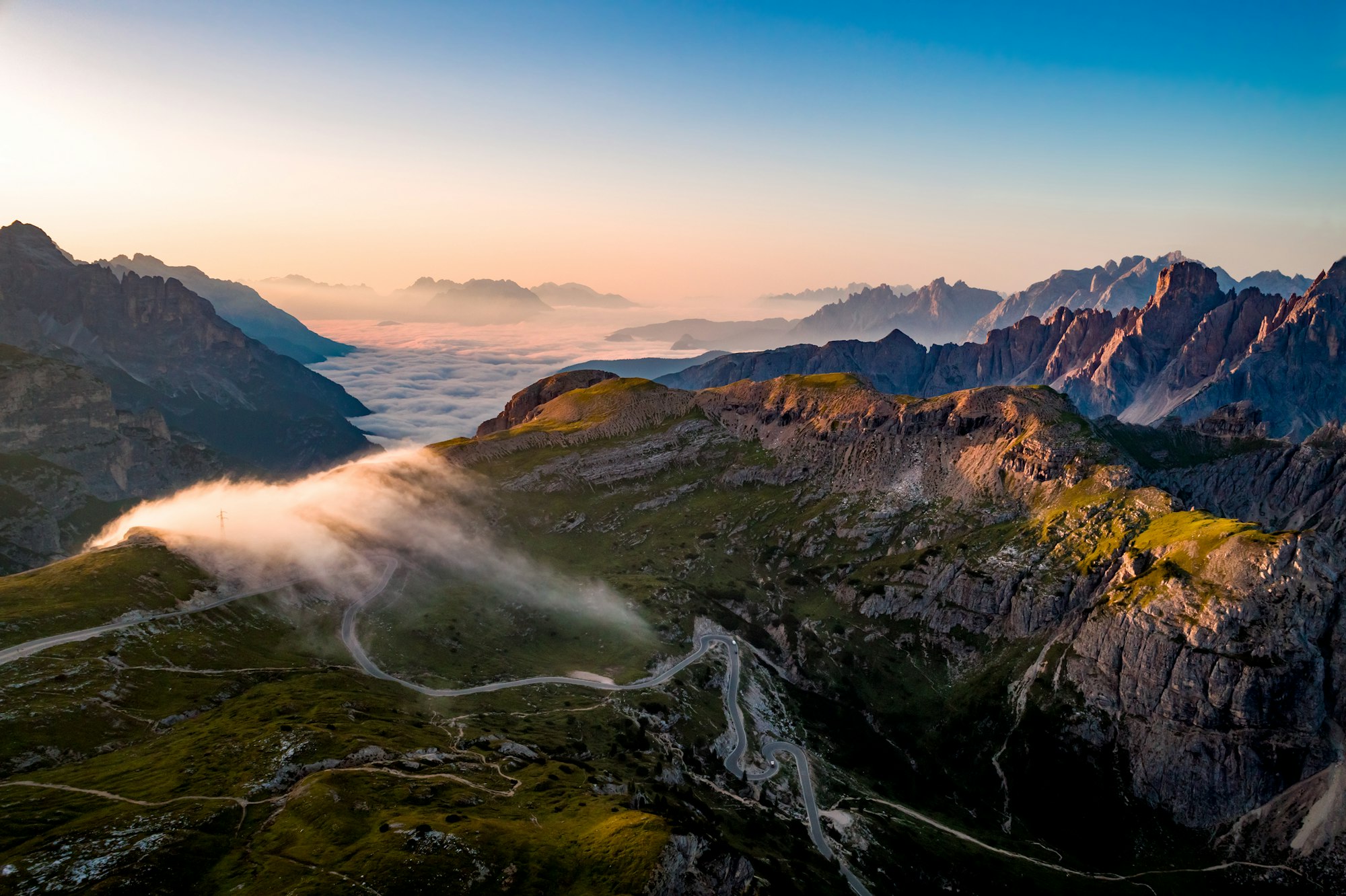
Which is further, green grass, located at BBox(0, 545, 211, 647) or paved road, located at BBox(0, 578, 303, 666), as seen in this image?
green grass, located at BBox(0, 545, 211, 647)

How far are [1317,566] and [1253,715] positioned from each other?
144 ft

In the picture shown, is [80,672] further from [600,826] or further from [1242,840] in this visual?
[1242,840]

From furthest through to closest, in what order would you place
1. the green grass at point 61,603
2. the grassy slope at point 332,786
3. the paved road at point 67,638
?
the green grass at point 61,603
the paved road at point 67,638
the grassy slope at point 332,786

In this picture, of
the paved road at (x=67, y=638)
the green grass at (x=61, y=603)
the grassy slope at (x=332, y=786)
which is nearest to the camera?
the grassy slope at (x=332, y=786)

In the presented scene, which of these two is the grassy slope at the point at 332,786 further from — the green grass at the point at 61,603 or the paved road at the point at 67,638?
the paved road at the point at 67,638

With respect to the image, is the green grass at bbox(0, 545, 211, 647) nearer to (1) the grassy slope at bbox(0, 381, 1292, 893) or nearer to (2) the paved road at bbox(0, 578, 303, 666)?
(1) the grassy slope at bbox(0, 381, 1292, 893)

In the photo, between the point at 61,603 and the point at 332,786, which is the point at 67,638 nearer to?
the point at 61,603

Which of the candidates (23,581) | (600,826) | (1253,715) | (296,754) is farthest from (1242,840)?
(23,581)

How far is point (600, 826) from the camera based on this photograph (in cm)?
11975

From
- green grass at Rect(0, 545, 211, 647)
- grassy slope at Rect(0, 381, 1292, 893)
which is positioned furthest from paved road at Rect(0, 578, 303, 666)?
grassy slope at Rect(0, 381, 1292, 893)

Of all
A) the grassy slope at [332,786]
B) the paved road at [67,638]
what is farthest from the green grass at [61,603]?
the paved road at [67,638]

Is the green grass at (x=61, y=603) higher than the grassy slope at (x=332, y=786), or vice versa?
the green grass at (x=61, y=603)

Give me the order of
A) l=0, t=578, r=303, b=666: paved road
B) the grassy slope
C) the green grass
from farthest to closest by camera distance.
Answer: the green grass < l=0, t=578, r=303, b=666: paved road < the grassy slope

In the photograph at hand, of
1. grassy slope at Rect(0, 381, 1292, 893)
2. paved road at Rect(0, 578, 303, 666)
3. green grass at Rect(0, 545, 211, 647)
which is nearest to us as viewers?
grassy slope at Rect(0, 381, 1292, 893)
